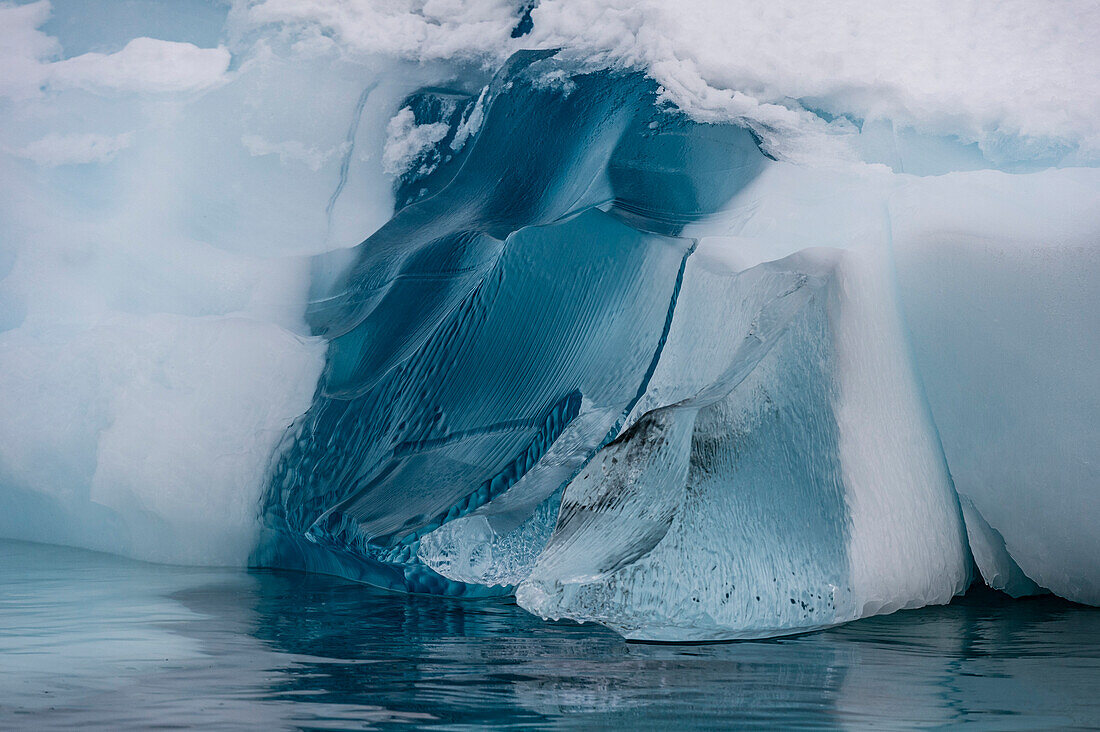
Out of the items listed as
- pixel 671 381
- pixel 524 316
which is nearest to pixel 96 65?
pixel 524 316

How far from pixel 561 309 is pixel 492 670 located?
134 centimetres

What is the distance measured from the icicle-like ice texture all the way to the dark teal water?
0.16 m

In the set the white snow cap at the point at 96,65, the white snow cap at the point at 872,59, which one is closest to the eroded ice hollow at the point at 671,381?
the white snow cap at the point at 872,59

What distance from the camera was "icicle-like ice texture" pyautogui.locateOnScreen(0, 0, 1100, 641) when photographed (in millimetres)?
1922

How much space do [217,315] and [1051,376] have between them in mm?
2311

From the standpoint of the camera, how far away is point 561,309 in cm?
260

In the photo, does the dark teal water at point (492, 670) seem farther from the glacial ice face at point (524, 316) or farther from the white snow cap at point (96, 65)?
the white snow cap at point (96, 65)

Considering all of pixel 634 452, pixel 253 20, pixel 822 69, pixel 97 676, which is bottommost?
pixel 97 676

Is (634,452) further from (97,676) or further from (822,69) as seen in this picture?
(822,69)

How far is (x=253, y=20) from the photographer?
9.87 feet

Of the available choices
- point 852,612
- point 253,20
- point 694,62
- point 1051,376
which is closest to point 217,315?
point 253,20

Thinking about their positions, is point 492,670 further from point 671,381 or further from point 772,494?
point 671,381

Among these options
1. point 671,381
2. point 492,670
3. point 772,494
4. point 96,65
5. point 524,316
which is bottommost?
point 492,670

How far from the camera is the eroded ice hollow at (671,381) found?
1.81 m
